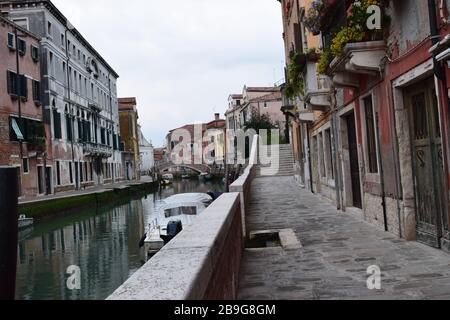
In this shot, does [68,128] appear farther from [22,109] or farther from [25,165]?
[25,165]

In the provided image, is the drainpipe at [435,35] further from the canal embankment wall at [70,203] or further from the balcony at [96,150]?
the balcony at [96,150]

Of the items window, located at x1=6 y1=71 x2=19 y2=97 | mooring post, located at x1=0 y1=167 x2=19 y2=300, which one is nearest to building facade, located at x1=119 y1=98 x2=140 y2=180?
window, located at x1=6 y1=71 x2=19 y2=97

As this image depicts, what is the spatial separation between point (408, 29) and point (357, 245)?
284 cm

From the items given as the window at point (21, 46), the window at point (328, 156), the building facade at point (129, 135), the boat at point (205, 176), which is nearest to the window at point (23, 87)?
the window at point (21, 46)

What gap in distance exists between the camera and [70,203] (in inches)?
1035

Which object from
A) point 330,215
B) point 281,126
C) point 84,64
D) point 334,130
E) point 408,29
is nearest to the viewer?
point 408,29

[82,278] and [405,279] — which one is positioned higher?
[405,279]

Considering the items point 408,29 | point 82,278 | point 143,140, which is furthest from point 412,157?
point 143,140

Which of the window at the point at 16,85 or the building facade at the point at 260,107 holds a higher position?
the building facade at the point at 260,107

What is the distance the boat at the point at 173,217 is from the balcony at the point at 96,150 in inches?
788

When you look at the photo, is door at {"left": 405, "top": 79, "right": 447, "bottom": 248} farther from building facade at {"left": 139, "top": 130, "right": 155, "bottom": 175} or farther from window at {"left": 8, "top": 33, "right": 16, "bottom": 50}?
building facade at {"left": 139, "top": 130, "right": 155, "bottom": 175}

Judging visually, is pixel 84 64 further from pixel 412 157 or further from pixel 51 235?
pixel 412 157

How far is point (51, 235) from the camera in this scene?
1964 centimetres

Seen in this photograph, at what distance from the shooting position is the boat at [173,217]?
13.5 meters
